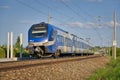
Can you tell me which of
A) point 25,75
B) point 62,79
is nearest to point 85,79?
point 62,79

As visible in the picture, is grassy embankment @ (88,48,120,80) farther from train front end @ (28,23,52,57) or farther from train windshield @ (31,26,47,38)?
train windshield @ (31,26,47,38)

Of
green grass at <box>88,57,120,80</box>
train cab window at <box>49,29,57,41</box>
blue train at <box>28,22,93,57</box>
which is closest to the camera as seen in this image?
green grass at <box>88,57,120,80</box>

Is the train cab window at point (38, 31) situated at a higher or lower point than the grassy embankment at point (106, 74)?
higher

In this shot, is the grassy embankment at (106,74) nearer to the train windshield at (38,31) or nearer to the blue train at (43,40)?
→ the blue train at (43,40)

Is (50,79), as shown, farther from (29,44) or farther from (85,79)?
(29,44)

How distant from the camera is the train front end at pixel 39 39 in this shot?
25984 mm

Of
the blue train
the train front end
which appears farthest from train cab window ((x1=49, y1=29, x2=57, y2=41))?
the train front end

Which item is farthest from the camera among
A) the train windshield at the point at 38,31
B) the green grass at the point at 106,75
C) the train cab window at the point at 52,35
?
the train cab window at the point at 52,35

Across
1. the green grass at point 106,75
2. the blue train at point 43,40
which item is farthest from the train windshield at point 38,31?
the green grass at point 106,75

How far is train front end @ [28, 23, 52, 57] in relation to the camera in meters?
26.0

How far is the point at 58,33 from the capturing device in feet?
95.0

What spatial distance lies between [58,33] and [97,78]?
14505mm

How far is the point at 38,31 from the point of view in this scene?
87.2 feet

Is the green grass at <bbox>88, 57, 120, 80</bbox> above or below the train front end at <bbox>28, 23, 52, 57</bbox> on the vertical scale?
below
